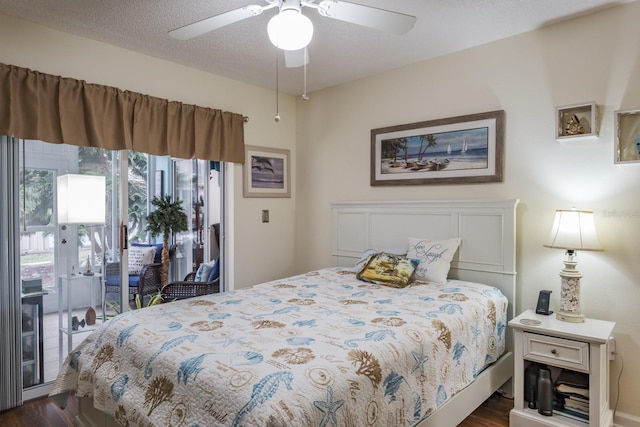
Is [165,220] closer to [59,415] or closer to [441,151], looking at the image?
[59,415]

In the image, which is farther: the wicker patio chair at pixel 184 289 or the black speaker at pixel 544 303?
the wicker patio chair at pixel 184 289

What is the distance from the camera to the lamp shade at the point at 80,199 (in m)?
2.75

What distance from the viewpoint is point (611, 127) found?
7.98ft

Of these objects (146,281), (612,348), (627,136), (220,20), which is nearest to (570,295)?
(612,348)

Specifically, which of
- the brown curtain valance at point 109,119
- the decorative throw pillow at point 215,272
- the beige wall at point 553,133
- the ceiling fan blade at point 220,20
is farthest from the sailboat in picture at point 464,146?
the decorative throw pillow at point 215,272

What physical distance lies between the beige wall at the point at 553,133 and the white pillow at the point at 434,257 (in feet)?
1.42

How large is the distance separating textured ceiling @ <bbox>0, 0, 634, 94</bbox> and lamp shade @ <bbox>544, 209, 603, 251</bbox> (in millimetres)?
1296

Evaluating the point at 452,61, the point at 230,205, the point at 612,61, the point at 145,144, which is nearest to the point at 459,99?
the point at 452,61

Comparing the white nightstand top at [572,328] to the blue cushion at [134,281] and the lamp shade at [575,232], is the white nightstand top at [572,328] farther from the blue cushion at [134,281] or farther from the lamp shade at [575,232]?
the blue cushion at [134,281]

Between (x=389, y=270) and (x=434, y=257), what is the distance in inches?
14.6

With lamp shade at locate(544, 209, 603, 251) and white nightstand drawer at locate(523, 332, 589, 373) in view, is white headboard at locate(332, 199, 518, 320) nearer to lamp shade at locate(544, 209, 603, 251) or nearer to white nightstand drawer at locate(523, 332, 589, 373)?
lamp shade at locate(544, 209, 603, 251)

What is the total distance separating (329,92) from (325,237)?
152cm

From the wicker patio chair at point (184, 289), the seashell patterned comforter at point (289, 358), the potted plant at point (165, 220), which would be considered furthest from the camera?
the potted plant at point (165, 220)

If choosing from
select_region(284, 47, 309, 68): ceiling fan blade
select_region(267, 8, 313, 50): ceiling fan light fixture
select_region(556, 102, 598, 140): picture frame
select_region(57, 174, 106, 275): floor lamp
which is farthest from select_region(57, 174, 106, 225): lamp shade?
select_region(556, 102, 598, 140): picture frame
